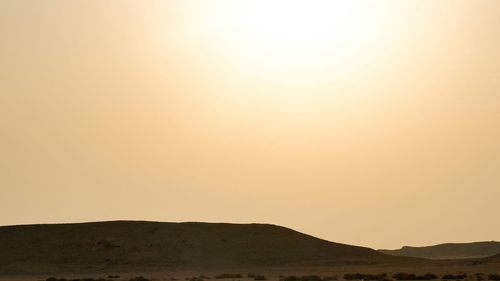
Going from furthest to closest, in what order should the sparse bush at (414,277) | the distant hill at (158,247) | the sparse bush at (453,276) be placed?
the distant hill at (158,247) → the sparse bush at (414,277) → the sparse bush at (453,276)

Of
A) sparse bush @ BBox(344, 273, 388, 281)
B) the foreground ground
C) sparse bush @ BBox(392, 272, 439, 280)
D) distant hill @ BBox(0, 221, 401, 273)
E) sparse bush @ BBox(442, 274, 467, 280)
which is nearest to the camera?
sparse bush @ BBox(442, 274, 467, 280)

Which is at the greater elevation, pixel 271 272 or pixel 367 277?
pixel 271 272

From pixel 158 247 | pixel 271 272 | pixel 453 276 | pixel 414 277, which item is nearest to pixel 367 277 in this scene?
pixel 414 277

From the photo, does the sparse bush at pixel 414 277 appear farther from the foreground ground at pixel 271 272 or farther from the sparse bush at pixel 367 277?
the foreground ground at pixel 271 272

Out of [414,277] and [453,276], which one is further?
[453,276]

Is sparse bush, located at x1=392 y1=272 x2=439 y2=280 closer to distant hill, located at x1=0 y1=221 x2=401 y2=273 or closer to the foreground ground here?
the foreground ground

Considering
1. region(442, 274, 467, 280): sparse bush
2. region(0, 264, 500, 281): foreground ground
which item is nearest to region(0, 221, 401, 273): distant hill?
region(0, 264, 500, 281): foreground ground

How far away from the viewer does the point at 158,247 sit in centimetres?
11556

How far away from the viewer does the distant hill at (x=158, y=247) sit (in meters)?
111

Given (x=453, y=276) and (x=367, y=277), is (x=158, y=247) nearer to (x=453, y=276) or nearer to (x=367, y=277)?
(x=367, y=277)

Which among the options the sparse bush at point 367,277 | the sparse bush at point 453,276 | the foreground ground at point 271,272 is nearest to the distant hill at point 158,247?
the foreground ground at point 271,272

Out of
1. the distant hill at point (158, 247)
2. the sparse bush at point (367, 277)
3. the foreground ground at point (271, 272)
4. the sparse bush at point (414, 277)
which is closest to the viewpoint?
the sparse bush at point (414, 277)

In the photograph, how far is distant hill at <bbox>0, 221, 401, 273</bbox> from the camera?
11094cm

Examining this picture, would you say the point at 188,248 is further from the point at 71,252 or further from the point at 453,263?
the point at 453,263
